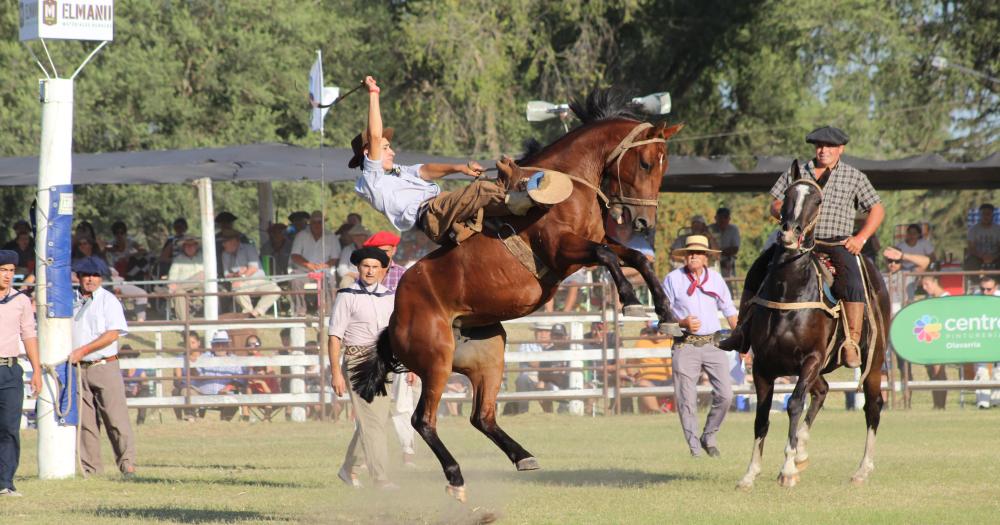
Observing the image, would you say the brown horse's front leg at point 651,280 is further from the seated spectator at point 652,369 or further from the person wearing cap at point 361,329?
the seated spectator at point 652,369

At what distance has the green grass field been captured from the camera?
9359mm

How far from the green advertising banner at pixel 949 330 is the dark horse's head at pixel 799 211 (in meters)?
8.18

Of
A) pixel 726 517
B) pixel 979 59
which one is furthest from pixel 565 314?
pixel 979 59

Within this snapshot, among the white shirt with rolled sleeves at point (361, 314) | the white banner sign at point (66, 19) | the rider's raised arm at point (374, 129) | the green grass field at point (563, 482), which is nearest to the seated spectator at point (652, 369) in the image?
the green grass field at point (563, 482)

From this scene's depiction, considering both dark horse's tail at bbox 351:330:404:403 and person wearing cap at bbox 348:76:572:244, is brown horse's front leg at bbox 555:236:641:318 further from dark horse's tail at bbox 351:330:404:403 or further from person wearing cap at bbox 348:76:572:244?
dark horse's tail at bbox 351:330:404:403

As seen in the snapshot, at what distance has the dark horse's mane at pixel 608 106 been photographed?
9.08 meters

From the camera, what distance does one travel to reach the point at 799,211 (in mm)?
10164

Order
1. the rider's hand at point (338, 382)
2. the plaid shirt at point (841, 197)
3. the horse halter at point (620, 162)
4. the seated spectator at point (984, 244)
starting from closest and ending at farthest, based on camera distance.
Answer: the horse halter at point (620, 162) → the plaid shirt at point (841, 197) → the rider's hand at point (338, 382) → the seated spectator at point (984, 244)

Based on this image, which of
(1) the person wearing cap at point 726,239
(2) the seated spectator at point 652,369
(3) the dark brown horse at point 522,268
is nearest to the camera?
(3) the dark brown horse at point 522,268

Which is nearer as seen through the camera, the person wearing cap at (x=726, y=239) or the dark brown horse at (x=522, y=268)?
the dark brown horse at (x=522, y=268)

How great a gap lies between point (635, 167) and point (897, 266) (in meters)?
11.5

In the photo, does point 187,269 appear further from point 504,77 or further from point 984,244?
point 504,77

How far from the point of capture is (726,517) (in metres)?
9.06

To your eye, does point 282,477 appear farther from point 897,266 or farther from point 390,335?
point 897,266
